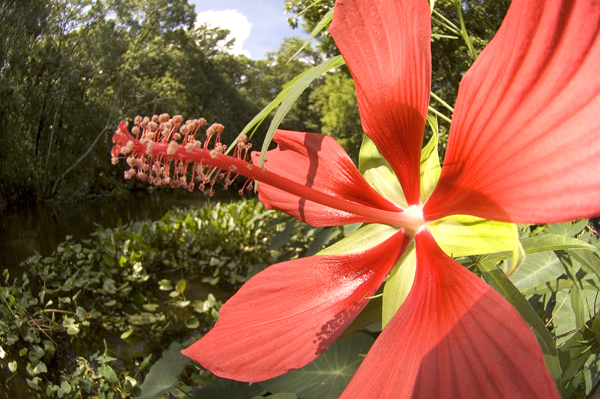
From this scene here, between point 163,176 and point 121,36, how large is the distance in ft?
61.3

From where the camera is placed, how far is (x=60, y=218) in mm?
9734

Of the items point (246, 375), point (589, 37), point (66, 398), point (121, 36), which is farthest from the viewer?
point (121, 36)

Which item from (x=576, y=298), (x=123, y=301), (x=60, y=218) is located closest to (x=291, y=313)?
(x=576, y=298)

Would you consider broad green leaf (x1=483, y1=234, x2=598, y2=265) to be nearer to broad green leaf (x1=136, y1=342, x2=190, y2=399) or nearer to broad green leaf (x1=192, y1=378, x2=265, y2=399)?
broad green leaf (x1=192, y1=378, x2=265, y2=399)

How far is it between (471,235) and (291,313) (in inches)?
6.7

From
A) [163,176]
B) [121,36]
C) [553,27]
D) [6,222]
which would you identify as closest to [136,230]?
[163,176]

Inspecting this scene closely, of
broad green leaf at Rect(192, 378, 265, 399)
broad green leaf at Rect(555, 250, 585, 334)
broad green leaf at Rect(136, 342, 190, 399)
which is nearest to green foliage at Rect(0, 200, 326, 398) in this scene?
broad green leaf at Rect(136, 342, 190, 399)

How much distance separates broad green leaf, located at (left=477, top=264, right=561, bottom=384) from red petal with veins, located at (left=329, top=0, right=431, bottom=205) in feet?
0.45

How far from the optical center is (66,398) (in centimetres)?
216

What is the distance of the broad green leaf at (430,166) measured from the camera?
15.4 inches

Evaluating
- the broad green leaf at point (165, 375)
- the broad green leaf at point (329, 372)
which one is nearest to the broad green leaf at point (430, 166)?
the broad green leaf at point (329, 372)

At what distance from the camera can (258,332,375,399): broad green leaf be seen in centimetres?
78

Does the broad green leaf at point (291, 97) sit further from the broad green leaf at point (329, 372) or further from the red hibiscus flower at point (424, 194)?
the broad green leaf at point (329, 372)

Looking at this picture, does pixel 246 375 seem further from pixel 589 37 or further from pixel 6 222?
pixel 6 222
